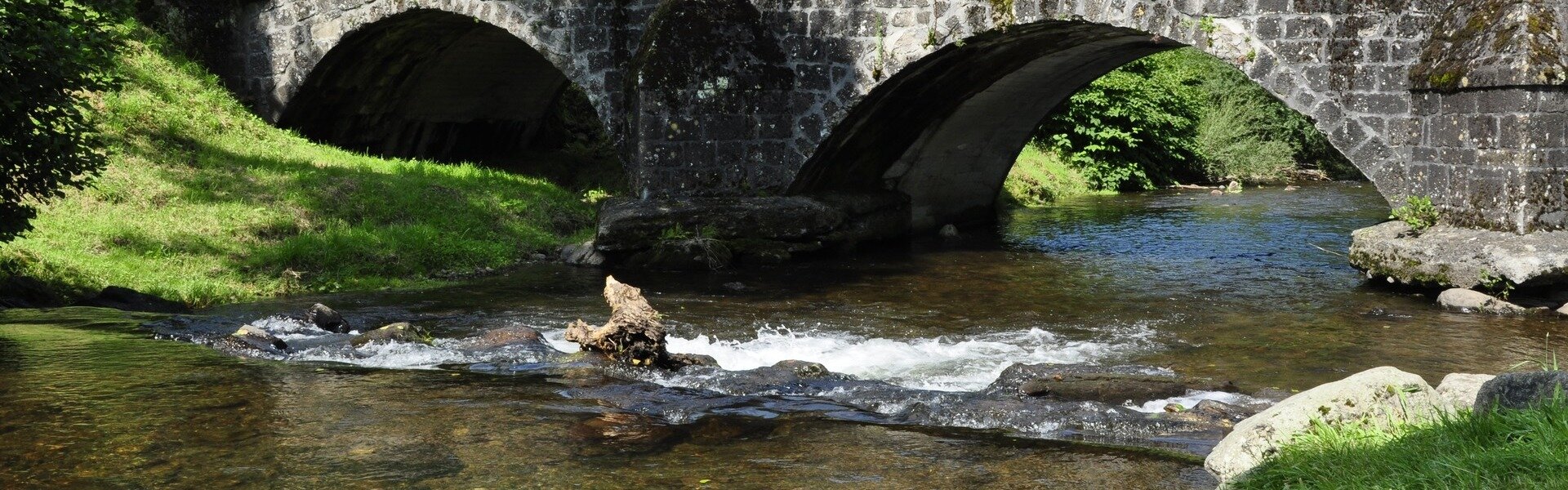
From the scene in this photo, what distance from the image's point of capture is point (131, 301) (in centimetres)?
1007

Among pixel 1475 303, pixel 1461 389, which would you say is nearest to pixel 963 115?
pixel 1475 303

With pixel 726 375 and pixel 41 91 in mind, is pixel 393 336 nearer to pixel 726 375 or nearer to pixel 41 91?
pixel 726 375

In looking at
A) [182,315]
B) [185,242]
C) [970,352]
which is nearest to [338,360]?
[182,315]

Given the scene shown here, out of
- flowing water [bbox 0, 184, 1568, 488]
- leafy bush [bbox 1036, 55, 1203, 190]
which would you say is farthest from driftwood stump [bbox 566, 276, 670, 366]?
leafy bush [bbox 1036, 55, 1203, 190]

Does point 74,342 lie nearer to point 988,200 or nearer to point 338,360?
point 338,360

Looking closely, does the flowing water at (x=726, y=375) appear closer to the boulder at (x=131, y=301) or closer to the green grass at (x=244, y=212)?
the boulder at (x=131, y=301)

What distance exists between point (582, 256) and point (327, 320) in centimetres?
443

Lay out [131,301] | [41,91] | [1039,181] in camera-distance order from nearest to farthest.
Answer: [41,91] → [131,301] → [1039,181]

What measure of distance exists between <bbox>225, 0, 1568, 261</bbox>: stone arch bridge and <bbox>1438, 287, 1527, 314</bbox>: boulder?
0.53m

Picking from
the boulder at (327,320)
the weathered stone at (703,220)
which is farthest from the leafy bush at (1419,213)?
the boulder at (327,320)

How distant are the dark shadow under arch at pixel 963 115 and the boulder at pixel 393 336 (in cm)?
589

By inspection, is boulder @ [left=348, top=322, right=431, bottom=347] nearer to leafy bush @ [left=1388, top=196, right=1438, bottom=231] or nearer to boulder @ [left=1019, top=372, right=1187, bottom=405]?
boulder @ [left=1019, top=372, right=1187, bottom=405]

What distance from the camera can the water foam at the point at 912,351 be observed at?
25.8ft

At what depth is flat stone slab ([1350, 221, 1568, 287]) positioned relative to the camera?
964cm
